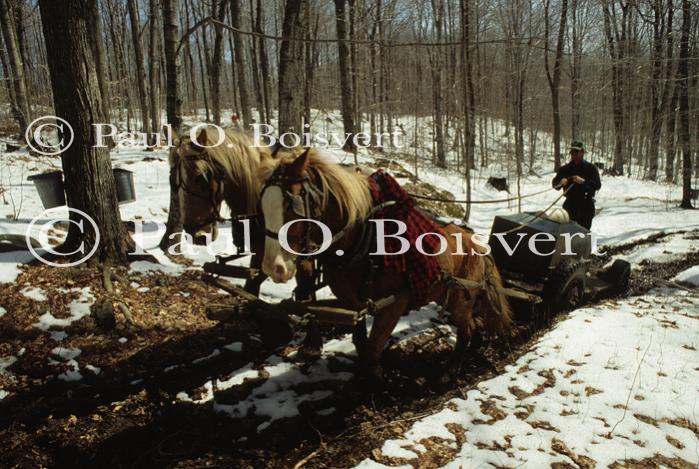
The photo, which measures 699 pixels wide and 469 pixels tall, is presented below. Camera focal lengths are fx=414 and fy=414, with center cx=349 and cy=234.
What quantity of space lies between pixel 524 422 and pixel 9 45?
18160 mm

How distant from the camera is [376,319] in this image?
3.63 m

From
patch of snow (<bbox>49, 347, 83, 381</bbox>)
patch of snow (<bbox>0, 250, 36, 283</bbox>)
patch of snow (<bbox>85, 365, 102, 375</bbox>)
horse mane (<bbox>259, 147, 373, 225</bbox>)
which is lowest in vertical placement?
patch of snow (<bbox>85, 365, 102, 375</bbox>)

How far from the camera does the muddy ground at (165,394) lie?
3232mm

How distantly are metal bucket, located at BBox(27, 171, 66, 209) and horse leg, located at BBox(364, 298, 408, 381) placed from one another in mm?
6144

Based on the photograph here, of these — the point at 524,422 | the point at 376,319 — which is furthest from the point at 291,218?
the point at 524,422

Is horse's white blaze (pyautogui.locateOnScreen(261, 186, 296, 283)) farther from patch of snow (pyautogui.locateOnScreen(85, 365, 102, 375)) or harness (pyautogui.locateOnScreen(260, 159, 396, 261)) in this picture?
patch of snow (pyautogui.locateOnScreen(85, 365, 102, 375))

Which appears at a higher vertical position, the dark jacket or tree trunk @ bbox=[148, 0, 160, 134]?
tree trunk @ bbox=[148, 0, 160, 134]

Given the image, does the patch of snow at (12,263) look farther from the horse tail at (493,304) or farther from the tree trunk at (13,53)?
the tree trunk at (13,53)

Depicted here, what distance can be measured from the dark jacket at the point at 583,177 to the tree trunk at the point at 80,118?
6.68m

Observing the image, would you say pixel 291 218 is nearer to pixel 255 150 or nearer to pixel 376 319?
pixel 376 319

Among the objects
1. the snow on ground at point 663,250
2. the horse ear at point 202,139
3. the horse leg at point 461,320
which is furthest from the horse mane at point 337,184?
the snow on ground at point 663,250

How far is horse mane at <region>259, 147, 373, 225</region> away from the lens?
3.05m

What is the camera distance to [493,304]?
4.54 m

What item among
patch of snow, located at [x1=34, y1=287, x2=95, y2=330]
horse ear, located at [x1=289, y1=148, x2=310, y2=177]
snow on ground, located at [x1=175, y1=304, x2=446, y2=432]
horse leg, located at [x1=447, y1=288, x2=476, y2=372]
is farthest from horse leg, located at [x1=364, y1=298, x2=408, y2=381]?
patch of snow, located at [x1=34, y1=287, x2=95, y2=330]
